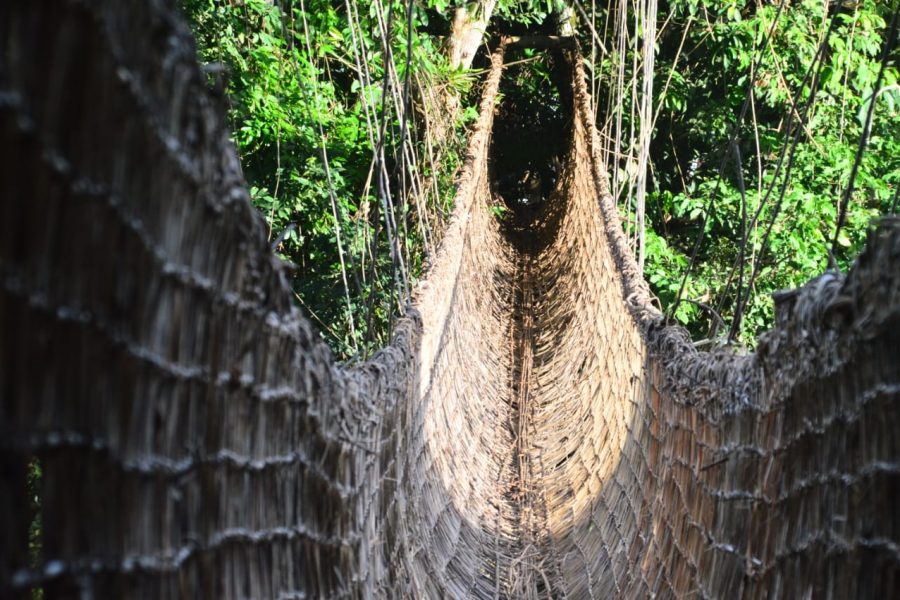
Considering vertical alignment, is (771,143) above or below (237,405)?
above

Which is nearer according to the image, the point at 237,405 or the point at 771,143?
the point at 237,405

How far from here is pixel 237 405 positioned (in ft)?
2.77

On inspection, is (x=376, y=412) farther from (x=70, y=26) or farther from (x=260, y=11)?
(x=260, y=11)

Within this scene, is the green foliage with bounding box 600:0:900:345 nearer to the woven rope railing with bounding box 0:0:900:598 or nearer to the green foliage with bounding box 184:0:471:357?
the green foliage with bounding box 184:0:471:357

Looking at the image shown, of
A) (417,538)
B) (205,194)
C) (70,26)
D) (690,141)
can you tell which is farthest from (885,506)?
(690,141)

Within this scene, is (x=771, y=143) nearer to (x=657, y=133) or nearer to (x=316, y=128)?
(x=657, y=133)

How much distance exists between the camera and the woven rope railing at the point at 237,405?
0.53 metres

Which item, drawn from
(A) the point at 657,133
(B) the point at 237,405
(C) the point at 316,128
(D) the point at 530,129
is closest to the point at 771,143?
(A) the point at 657,133

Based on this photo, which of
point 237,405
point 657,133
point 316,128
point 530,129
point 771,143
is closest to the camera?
point 237,405

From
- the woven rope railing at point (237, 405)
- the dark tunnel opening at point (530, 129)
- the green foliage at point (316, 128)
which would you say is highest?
the dark tunnel opening at point (530, 129)

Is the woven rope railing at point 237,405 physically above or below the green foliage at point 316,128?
below

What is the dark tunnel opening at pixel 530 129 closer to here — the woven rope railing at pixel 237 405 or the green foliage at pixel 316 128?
the green foliage at pixel 316 128

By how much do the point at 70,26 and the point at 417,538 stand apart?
1.54m

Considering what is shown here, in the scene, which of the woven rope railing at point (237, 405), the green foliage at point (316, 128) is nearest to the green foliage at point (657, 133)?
the green foliage at point (316, 128)
